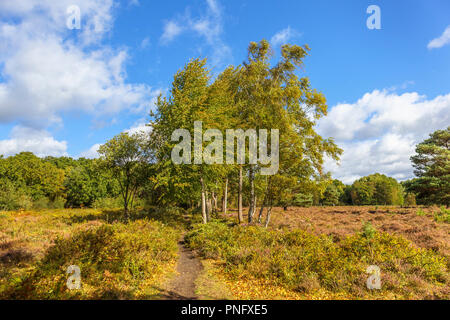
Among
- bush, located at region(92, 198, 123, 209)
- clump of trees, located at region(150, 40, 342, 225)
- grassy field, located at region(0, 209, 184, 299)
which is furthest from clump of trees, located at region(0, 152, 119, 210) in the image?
grassy field, located at region(0, 209, 184, 299)

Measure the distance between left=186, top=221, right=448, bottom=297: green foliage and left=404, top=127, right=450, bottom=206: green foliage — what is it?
71.8 ft

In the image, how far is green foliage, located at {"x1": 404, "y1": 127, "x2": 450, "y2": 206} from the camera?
25047 millimetres

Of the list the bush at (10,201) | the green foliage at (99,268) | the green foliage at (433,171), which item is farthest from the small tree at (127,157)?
the green foliage at (433,171)

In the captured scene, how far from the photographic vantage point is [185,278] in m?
8.82

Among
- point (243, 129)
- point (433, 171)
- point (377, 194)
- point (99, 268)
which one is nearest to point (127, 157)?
point (243, 129)

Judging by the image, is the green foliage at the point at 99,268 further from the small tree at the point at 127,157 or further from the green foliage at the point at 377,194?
the green foliage at the point at 377,194

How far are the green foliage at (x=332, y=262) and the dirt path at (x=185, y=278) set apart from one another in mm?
950

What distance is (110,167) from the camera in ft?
71.8

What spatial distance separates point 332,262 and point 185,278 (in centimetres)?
572

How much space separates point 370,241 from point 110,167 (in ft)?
71.1

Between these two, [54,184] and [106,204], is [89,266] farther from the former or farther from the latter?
[54,184]

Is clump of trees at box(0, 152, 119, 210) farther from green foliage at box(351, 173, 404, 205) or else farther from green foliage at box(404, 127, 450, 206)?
green foliage at box(351, 173, 404, 205)
